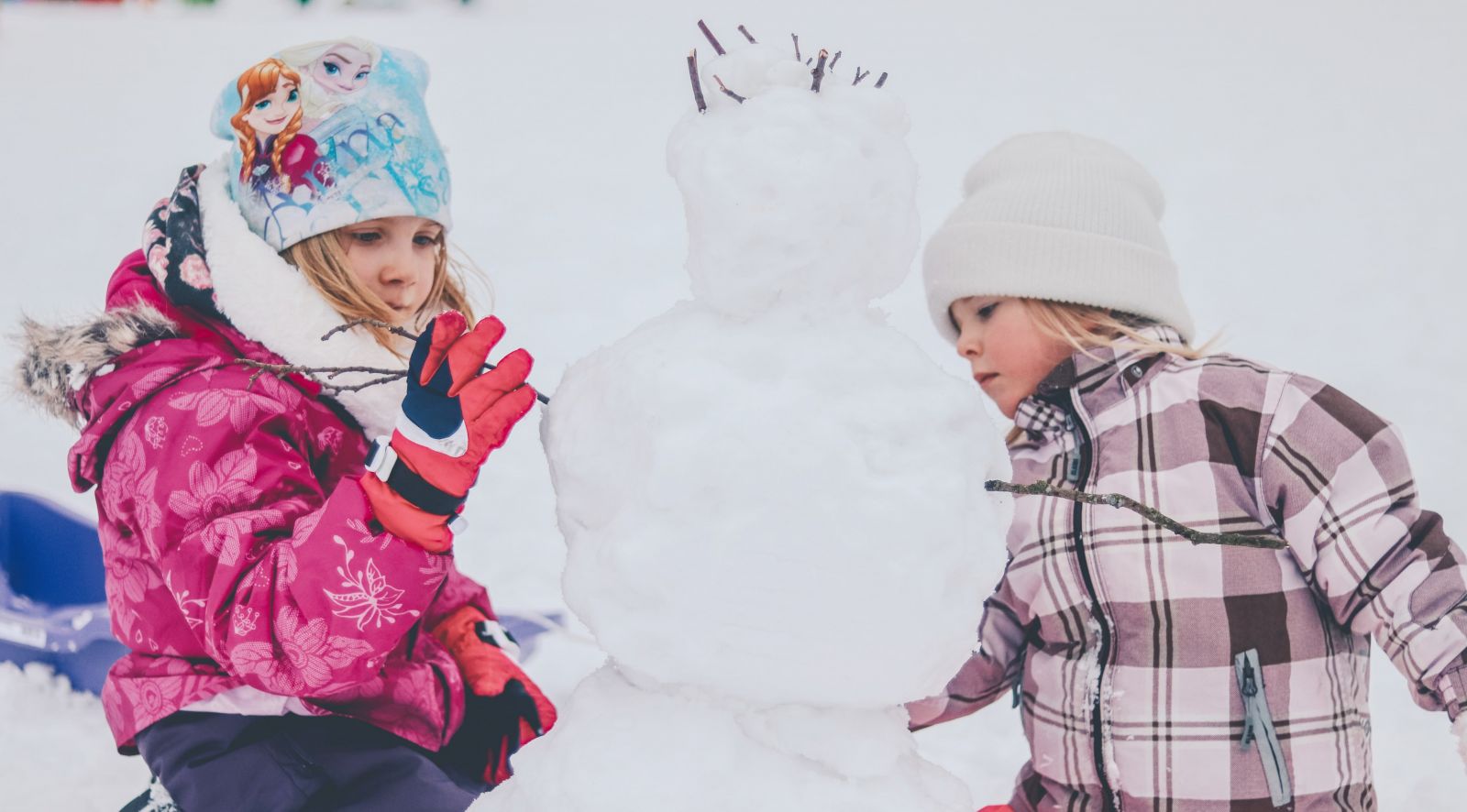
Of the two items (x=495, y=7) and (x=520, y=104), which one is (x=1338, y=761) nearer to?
(x=520, y=104)

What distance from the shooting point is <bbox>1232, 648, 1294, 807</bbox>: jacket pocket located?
1.44 metres

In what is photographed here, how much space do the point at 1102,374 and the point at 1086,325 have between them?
0.08 meters

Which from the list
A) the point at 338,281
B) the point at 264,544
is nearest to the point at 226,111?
the point at 338,281

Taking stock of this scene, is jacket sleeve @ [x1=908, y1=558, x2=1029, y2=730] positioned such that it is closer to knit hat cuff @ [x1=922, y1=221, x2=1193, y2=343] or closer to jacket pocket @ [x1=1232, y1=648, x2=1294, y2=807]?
jacket pocket @ [x1=1232, y1=648, x2=1294, y2=807]

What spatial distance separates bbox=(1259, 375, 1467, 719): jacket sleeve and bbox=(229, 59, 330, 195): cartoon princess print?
52.4 inches

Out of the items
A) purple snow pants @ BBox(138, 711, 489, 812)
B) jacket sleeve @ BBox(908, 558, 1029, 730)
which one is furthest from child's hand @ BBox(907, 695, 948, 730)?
purple snow pants @ BBox(138, 711, 489, 812)

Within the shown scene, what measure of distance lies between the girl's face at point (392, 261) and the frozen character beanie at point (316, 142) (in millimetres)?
46

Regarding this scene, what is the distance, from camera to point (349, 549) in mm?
1104

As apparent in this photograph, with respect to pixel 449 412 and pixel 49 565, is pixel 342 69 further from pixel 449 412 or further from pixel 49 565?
pixel 49 565

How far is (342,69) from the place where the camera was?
4.90 ft

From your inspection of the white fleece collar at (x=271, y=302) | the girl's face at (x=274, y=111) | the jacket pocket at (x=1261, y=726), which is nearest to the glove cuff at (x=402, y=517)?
the white fleece collar at (x=271, y=302)

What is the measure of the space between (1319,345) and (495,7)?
6.11 meters

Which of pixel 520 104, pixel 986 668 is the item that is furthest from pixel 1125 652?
pixel 520 104

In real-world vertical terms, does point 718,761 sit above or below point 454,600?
above
